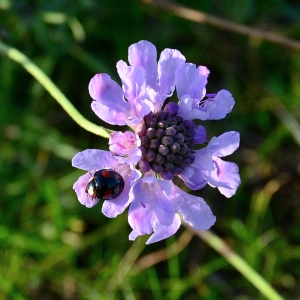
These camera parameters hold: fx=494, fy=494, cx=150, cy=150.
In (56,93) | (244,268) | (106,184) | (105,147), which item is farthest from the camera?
(105,147)

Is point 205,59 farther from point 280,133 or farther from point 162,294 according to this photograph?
point 162,294

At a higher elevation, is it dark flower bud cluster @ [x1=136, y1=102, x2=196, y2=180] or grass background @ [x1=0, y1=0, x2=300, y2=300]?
dark flower bud cluster @ [x1=136, y1=102, x2=196, y2=180]

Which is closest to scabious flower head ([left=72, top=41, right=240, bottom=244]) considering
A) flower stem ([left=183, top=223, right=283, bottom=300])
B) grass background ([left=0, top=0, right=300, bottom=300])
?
flower stem ([left=183, top=223, right=283, bottom=300])

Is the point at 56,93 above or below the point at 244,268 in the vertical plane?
above

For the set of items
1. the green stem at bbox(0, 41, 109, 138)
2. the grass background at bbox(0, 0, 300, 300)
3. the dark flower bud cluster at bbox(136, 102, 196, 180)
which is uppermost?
the dark flower bud cluster at bbox(136, 102, 196, 180)

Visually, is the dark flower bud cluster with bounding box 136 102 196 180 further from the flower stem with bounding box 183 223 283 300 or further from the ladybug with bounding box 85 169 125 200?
the flower stem with bounding box 183 223 283 300

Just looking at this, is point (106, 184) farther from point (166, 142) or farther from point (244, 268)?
point (244, 268)

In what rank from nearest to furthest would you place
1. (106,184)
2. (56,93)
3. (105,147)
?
(106,184), (56,93), (105,147)

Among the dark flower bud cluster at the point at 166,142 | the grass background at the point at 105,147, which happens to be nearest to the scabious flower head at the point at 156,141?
the dark flower bud cluster at the point at 166,142

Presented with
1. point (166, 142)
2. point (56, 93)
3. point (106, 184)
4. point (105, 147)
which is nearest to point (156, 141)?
point (166, 142)
